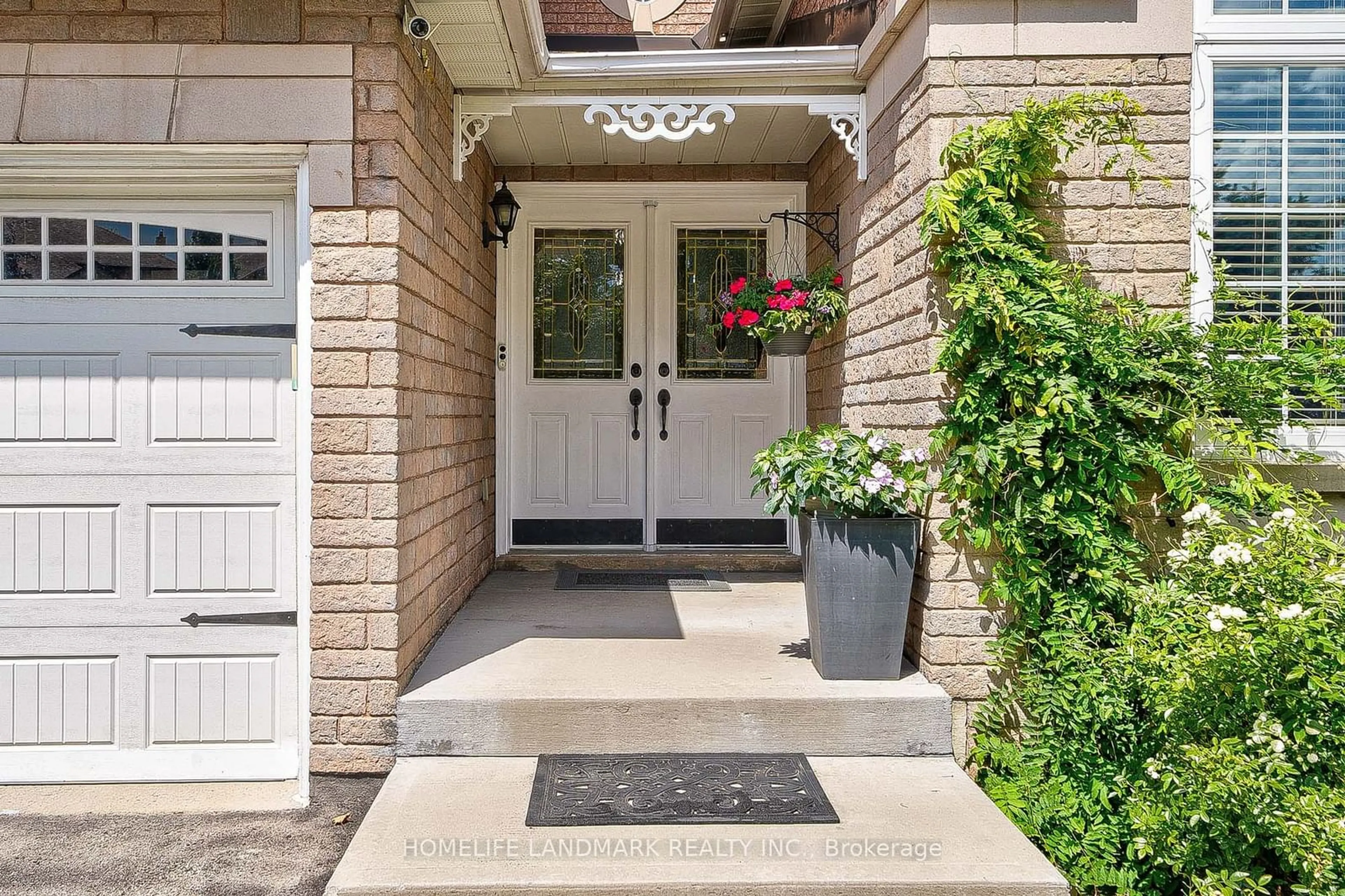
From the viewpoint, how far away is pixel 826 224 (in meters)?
4.71

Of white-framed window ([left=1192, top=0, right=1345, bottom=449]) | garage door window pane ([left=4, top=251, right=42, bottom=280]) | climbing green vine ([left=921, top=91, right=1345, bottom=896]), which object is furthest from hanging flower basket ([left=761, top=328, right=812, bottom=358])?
garage door window pane ([left=4, top=251, right=42, bottom=280])

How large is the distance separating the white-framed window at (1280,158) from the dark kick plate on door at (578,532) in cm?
322

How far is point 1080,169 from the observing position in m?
3.12

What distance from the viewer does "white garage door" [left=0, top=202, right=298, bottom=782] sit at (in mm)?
3133

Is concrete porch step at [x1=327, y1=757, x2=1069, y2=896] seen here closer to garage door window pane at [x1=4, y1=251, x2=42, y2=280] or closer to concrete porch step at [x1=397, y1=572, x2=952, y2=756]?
concrete porch step at [x1=397, y1=572, x2=952, y2=756]

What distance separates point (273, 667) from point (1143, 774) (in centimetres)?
275

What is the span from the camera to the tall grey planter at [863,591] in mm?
3119

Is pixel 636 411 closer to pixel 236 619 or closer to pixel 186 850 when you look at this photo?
pixel 236 619

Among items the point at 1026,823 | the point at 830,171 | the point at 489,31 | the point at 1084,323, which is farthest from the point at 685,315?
the point at 1026,823

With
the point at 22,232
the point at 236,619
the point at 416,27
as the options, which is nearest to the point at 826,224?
the point at 416,27

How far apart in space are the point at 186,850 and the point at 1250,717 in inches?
117

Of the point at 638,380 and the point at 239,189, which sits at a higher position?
the point at 239,189

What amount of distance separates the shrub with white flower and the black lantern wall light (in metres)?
2.11

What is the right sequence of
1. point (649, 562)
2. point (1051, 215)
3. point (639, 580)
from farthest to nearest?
point (649, 562) < point (639, 580) < point (1051, 215)
